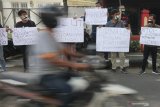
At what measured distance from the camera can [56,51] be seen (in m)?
5.41

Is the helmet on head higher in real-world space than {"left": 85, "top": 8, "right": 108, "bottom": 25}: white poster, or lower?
higher

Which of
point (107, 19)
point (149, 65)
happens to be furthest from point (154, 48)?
point (107, 19)

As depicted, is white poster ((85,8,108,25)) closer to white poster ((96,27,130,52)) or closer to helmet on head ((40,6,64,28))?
white poster ((96,27,130,52))

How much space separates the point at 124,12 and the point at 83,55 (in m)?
10.7

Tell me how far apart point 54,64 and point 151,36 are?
6.00 metres

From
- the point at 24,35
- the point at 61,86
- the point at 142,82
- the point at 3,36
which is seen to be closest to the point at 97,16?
the point at 24,35

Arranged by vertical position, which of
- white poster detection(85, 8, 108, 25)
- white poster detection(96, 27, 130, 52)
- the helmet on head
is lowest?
white poster detection(96, 27, 130, 52)

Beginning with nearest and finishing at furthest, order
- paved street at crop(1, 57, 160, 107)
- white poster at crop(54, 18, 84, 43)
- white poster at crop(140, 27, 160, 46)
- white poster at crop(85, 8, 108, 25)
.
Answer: paved street at crop(1, 57, 160, 107), white poster at crop(140, 27, 160, 46), white poster at crop(54, 18, 84, 43), white poster at crop(85, 8, 108, 25)

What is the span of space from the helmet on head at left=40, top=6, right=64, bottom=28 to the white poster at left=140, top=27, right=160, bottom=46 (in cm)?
596

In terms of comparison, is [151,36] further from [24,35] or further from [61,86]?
[61,86]

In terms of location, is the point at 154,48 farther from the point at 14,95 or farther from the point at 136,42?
the point at 14,95

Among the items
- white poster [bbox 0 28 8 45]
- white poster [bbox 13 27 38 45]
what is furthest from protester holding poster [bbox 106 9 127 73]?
white poster [bbox 0 28 8 45]

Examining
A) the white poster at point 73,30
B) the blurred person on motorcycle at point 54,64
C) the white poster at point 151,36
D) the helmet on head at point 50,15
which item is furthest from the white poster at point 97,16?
the helmet on head at point 50,15

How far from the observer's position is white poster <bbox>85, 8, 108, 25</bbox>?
1206 cm
